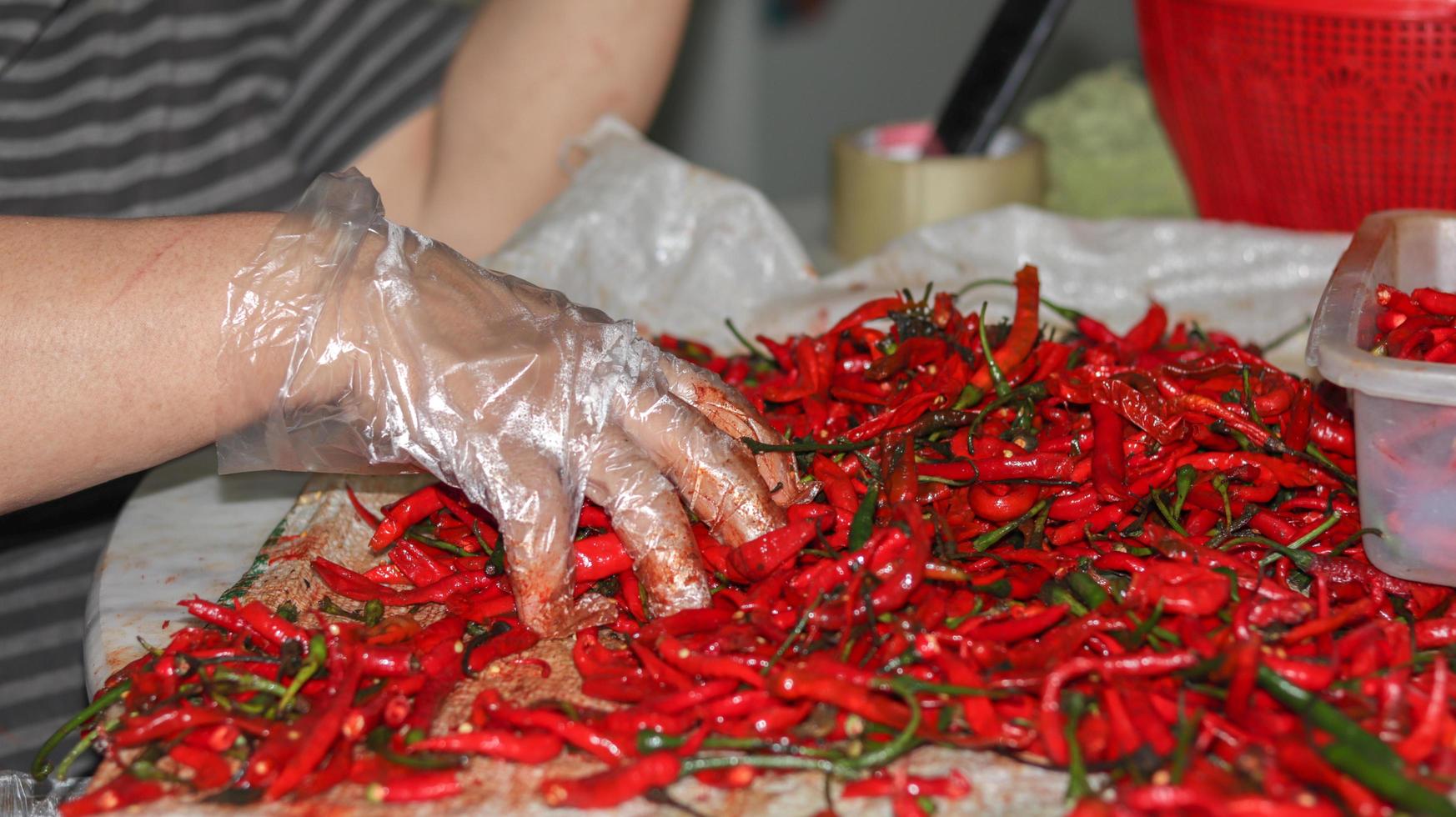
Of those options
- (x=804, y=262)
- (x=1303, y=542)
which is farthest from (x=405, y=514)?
(x=1303, y=542)

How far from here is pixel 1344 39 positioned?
7.70 ft

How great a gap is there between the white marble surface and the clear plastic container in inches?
63.9

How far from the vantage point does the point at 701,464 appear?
1.69m

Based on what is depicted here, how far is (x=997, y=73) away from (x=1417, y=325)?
1.37 meters

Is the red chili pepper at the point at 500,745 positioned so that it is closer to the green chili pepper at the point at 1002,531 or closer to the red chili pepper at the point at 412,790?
the red chili pepper at the point at 412,790

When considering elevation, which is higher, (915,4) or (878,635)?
(915,4)

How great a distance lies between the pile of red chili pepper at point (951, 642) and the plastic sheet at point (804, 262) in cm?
65

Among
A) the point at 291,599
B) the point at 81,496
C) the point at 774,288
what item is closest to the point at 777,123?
the point at 774,288

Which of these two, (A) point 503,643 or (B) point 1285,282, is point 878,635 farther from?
(B) point 1285,282

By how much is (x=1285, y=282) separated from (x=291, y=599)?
2.06 meters

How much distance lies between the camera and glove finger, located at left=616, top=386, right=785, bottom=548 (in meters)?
1.70

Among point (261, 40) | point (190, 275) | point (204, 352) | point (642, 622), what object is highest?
point (261, 40)

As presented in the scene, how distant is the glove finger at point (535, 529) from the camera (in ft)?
5.32

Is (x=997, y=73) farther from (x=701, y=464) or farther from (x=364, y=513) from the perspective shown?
(x=364, y=513)
